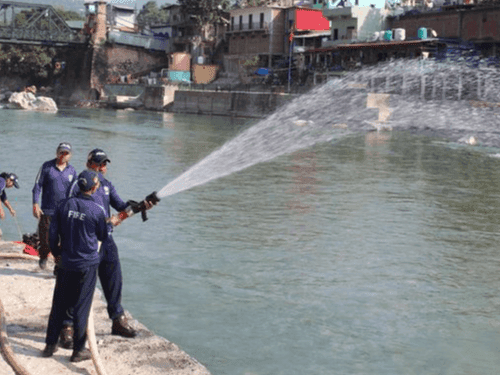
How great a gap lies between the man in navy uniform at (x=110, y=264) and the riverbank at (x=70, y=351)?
0.46 feet

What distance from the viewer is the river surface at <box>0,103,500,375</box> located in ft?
29.1

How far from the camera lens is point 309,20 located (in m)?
79.1

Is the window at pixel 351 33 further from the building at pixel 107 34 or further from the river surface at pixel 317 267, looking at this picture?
the river surface at pixel 317 267

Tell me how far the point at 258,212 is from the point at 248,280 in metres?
7.01

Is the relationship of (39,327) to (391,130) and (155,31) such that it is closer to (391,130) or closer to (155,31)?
(391,130)

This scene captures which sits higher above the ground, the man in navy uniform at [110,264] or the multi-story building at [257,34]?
the multi-story building at [257,34]

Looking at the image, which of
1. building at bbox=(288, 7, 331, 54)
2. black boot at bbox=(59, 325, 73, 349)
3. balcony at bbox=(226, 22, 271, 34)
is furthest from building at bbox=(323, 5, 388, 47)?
black boot at bbox=(59, 325, 73, 349)

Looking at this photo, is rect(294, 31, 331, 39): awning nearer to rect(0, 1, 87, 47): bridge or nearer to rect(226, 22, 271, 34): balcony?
rect(226, 22, 271, 34): balcony

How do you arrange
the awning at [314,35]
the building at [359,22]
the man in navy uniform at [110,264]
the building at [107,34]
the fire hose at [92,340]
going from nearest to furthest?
the fire hose at [92,340] < the man in navy uniform at [110,264] < the building at [359,22] < the awning at [314,35] < the building at [107,34]

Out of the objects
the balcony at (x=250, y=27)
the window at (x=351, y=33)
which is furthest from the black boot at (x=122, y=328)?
the balcony at (x=250, y=27)

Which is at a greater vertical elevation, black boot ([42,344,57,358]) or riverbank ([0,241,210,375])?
black boot ([42,344,57,358])

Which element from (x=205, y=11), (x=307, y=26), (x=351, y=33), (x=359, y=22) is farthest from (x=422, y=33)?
(x=205, y=11)

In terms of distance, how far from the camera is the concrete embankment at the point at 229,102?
66938 mm

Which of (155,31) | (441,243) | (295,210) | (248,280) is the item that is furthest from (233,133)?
(155,31)
